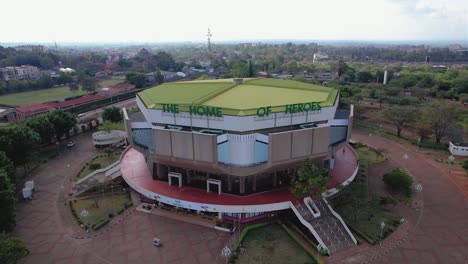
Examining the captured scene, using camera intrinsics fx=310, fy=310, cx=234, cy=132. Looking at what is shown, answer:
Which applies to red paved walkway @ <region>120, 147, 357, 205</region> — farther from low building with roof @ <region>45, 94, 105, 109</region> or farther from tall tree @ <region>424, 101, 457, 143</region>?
low building with roof @ <region>45, 94, 105, 109</region>

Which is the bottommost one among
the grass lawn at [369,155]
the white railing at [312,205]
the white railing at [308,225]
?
the grass lawn at [369,155]

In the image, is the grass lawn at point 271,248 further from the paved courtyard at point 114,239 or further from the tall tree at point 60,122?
the tall tree at point 60,122

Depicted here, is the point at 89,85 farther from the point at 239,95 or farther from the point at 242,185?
the point at 242,185

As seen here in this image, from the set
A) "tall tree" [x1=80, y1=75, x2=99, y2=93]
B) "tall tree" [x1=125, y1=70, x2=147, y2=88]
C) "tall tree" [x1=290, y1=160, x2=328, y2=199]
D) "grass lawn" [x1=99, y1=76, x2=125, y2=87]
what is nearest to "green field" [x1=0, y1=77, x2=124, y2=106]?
"tall tree" [x1=80, y1=75, x2=99, y2=93]

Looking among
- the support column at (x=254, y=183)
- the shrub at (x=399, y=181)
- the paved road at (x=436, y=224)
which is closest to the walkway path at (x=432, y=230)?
the paved road at (x=436, y=224)

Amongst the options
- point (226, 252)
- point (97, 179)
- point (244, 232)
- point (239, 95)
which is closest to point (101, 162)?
point (97, 179)
